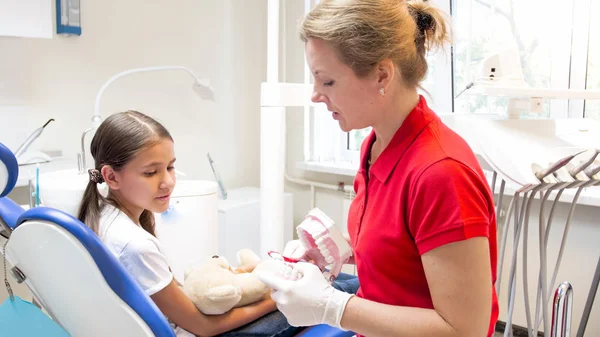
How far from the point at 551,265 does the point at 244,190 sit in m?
1.64

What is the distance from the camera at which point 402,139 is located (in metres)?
0.97

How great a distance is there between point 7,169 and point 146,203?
12.5 inches

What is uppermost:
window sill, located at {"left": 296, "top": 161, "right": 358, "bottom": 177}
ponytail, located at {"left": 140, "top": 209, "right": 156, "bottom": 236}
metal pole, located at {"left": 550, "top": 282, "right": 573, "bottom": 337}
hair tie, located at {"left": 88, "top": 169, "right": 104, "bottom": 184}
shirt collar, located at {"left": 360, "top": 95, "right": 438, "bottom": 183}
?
shirt collar, located at {"left": 360, "top": 95, "right": 438, "bottom": 183}

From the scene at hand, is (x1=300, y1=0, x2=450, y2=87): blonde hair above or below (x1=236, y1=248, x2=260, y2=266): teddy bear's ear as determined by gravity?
above

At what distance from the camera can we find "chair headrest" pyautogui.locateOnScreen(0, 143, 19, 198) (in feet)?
3.51

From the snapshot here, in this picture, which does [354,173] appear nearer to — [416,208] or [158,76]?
[158,76]

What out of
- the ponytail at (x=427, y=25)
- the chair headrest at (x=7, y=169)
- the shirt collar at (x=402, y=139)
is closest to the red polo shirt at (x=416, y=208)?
the shirt collar at (x=402, y=139)

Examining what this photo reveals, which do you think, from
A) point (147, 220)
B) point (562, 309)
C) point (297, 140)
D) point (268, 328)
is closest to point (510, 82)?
point (562, 309)

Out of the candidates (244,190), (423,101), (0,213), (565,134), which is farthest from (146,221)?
(244,190)

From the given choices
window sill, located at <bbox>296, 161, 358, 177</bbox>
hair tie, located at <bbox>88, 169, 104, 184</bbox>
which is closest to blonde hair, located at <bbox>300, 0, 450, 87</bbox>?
hair tie, located at <bbox>88, 169, 104, 184</bbox>

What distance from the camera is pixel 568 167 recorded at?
4.94ft

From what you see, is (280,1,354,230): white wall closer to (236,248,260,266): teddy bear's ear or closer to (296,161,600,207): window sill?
(296,161,600,207): window sill

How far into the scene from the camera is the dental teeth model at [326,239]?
3.94 feet

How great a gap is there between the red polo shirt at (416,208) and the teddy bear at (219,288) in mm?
345
